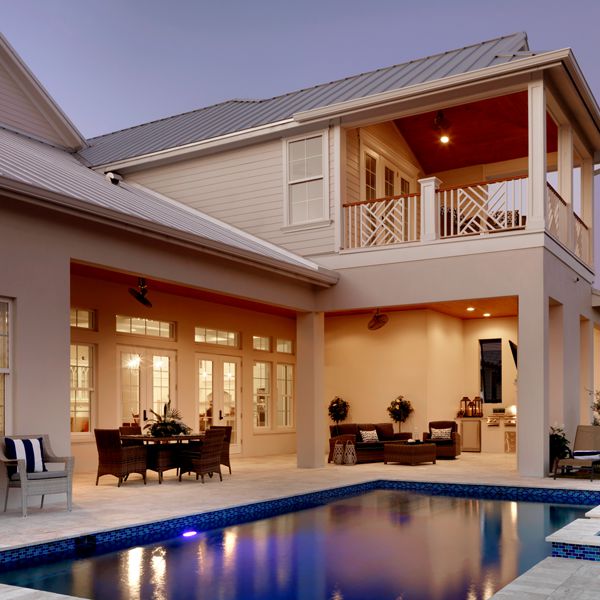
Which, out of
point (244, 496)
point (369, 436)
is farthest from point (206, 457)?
point (369, 436)

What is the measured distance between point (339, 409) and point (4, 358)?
30.6 ft

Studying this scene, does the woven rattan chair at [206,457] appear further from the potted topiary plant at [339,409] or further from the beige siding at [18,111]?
the beige siding at [18,111]

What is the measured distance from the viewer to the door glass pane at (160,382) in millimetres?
13461

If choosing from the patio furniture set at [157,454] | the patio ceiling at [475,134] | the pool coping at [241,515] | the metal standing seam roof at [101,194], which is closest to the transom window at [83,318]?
the metal standing seam roof at [101,194]

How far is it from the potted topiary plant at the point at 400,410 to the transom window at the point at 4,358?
9.15m


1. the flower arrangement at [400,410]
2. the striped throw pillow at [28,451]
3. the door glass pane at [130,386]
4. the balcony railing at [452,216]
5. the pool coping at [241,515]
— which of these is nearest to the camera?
the pool coping at [241,515]

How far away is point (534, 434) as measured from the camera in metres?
11.0

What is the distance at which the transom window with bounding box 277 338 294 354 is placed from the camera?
667 inches

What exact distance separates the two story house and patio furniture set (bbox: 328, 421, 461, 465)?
0.58m

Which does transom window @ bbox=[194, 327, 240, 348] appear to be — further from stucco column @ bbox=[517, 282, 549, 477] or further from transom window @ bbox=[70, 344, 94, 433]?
stucco column @ bbox=[517, 282, 549, 477]

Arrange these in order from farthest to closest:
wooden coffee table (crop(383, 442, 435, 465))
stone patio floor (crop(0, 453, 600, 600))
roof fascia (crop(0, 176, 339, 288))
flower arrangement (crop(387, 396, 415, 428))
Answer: flower arrangement (crop(387, 396, 415, 428)), wooden coffee table (crop(383, 442, 435, 465)), roof fascia (crop(0, 176, 339, 288)), stone patio floor (crop(0, 453, 600, 600))

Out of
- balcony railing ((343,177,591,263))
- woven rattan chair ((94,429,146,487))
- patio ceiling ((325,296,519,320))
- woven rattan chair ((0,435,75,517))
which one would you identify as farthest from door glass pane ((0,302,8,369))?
patio ceiling ((325,296,519,320))

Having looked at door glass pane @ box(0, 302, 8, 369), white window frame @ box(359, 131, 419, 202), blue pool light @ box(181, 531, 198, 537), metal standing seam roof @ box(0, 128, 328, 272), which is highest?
white window frame @ box(359, 131, 419, 202)

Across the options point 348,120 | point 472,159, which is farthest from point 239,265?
point 472,159
